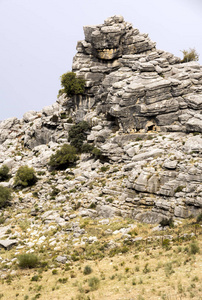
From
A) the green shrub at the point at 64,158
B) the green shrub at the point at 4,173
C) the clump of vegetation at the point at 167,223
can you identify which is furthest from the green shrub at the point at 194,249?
the green shrub at the point at 4,173

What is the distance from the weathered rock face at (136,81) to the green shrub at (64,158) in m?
11.7

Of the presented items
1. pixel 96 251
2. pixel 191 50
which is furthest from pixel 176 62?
pixel 96 251

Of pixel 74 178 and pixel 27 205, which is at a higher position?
pixel 74 178

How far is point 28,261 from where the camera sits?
27672 mm

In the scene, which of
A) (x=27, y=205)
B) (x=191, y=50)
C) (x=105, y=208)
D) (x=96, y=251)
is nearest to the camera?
(x=96, y=251)

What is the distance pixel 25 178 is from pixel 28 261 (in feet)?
84.2

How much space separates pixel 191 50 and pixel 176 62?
36.5 ft

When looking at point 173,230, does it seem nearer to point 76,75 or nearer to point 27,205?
point 27,205

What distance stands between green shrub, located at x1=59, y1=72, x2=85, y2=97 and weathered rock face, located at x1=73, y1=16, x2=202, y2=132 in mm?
2079

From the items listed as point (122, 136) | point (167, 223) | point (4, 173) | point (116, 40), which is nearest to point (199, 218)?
point (167, 223)

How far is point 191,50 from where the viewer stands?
75.4 metres

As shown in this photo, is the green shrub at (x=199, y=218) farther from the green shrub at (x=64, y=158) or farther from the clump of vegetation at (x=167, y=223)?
the green shrub at (x=64, y=158)

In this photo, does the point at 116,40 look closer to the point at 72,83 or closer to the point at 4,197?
the point at 72,83

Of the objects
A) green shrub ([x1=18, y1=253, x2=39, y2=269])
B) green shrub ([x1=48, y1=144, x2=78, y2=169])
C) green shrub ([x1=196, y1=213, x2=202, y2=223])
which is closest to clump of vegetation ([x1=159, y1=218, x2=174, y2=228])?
green shrub ([x1=196, y1=213, x2=202, y2=223])
